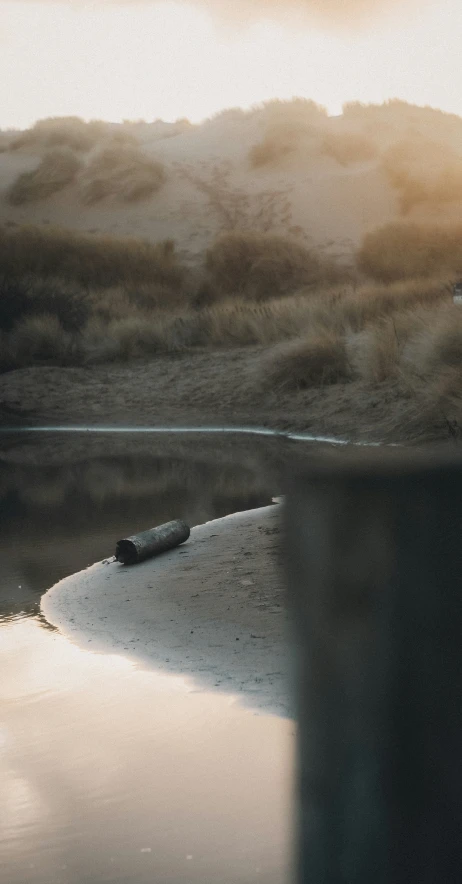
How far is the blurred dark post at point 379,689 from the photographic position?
2.80 m

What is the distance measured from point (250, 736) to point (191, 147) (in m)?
A: 43.1

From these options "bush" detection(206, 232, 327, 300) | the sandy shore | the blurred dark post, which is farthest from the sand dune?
the blurred dark post

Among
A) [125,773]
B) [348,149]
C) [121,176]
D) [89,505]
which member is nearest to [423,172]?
[348,149]

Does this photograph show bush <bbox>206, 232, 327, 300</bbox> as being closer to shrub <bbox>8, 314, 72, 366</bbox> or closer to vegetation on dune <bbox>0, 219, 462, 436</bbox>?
vegetation on dune <bbox>0, 219, 462, 436</bbox>

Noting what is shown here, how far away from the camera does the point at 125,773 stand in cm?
324

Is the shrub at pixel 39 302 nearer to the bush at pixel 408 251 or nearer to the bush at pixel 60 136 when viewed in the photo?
the bush at pixel 408 251

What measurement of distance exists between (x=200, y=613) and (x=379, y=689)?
1.19 m

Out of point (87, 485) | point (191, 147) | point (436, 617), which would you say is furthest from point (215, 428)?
point (191, 147)

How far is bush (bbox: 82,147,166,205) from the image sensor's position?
3759 cm

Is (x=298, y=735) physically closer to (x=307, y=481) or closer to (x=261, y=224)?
(x=307, y=481)

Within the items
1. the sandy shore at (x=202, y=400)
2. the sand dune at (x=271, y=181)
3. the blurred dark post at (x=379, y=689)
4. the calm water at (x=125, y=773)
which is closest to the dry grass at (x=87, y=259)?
the sand dune at (x=271, y=181)

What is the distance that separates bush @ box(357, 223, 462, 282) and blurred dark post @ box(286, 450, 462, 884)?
17826mm

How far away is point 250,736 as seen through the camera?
347 centimetres

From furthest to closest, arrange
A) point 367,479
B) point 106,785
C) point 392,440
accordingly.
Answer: point 392,440, point 367,479, point 106,785
